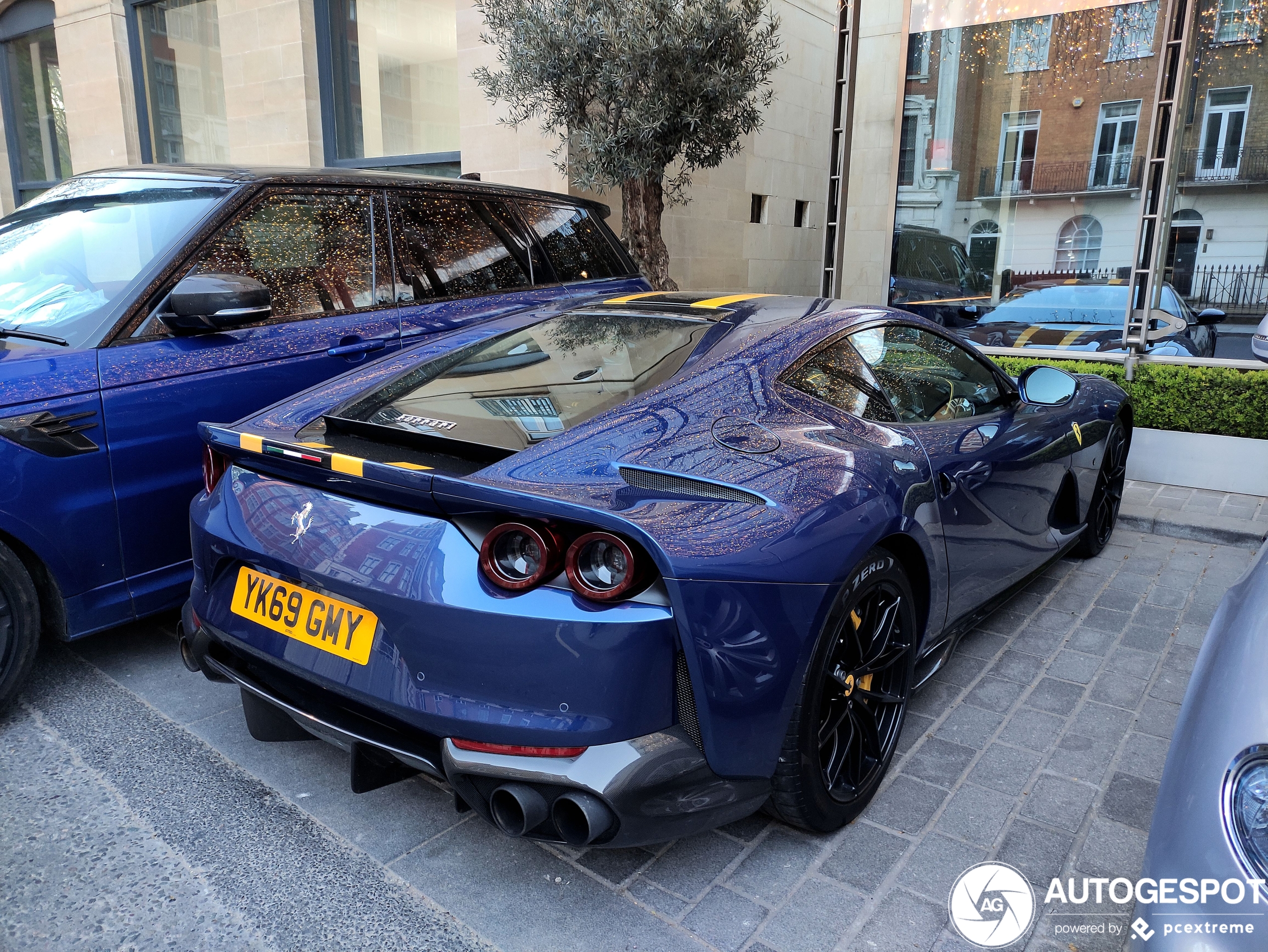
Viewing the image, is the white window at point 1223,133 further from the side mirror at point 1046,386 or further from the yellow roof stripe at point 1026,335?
the side mirror at point 1046,386

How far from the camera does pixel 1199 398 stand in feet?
20.1

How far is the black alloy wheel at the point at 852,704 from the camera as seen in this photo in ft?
6.82

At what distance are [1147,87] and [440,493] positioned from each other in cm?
731

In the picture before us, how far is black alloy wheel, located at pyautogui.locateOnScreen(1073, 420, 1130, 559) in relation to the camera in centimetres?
434

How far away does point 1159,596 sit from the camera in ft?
13.4

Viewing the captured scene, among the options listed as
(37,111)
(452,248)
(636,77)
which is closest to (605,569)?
(452,248)

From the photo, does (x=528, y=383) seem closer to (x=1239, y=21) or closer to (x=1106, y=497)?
(x=1106, y=497)

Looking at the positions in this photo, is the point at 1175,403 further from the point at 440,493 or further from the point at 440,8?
the point at 440,8

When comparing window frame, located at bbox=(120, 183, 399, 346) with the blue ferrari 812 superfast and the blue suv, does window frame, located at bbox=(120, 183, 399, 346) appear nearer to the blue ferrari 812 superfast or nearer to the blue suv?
the blue suv

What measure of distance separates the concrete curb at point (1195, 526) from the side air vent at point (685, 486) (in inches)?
166

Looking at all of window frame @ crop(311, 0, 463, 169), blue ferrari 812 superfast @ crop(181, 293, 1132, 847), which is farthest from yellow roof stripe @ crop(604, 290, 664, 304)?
window frame @ crop(311, 0, 463, 169)

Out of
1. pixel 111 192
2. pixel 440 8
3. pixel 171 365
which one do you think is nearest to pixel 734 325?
pixel 171 365

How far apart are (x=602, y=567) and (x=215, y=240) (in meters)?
2.36

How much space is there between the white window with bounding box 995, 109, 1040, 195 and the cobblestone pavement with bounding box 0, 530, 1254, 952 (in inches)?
219
